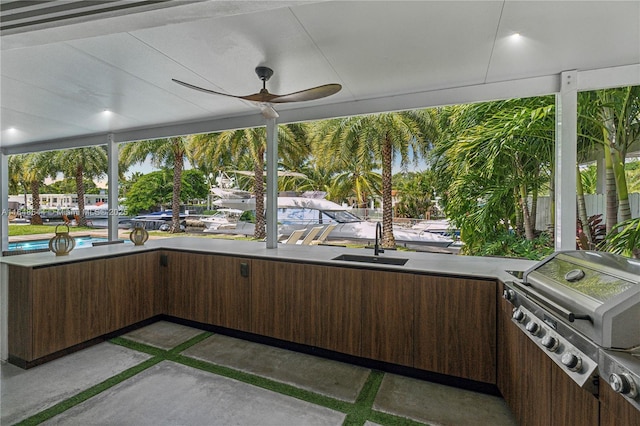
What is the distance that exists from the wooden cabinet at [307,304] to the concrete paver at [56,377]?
3.69 ft

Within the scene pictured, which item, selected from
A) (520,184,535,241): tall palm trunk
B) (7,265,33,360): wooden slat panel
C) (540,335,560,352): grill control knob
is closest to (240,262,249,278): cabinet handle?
(7,265,33,360): wooden slat panel

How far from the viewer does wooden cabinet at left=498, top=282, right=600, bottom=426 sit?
124 centimetres

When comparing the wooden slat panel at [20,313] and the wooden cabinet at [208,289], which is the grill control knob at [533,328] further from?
the wooden slat panel at [20,313]

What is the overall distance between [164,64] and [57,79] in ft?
4.15

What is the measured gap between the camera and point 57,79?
122 inches

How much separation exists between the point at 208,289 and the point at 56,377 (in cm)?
136

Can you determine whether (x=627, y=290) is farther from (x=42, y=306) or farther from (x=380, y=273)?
(x=42, y=306)

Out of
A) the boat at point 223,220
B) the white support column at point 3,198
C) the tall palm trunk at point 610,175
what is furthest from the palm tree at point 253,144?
the tall palm trunk at point 610,175

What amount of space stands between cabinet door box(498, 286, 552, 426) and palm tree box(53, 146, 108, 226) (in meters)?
11.4

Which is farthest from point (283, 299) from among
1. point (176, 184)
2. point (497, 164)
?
point (176, 184)

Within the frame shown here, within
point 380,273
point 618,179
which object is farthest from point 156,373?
point 618,179

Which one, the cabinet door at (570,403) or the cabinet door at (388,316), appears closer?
the cabinet door at (570,403)

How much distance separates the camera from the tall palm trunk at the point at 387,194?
824 centimetres

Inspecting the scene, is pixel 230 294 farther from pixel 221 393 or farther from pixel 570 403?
pixel 570 403
